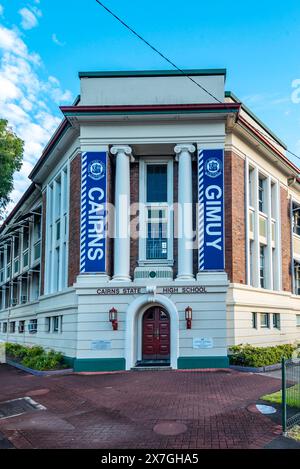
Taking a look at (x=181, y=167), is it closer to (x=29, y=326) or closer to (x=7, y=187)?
(x=7, y=187)

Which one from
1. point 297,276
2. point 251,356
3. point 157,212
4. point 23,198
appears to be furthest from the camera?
point 23,198

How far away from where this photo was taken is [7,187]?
21.2 meters

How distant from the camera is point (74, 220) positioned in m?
18.5

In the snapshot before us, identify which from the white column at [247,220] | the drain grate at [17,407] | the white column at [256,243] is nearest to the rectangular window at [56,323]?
the drain grate at [17,407]

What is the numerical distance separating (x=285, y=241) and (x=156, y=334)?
10038mm

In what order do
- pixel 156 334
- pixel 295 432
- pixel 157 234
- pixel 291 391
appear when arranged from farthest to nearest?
pixel 157 234 < pixel 156 334 < pixel 291 391 < pixel 295 432

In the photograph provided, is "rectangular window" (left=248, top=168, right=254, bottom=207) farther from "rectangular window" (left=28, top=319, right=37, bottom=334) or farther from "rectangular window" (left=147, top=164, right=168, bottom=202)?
"rectangular window" (left=28, top=319, right=37, bottom=334)

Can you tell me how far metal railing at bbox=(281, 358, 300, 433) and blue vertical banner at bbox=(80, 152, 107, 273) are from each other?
9.29m

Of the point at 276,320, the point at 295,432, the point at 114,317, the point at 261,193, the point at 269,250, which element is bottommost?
the point at 295,432

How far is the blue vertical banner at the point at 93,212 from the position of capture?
1689 cm

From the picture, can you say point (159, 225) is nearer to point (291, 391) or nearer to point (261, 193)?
point (261, 193)

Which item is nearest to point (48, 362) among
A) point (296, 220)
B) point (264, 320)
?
point (264, 320)
